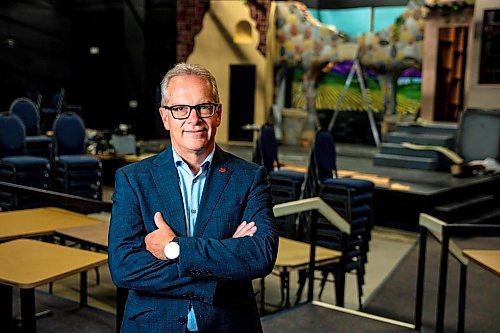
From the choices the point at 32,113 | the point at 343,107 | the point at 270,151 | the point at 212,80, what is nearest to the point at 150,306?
the point at 212,80

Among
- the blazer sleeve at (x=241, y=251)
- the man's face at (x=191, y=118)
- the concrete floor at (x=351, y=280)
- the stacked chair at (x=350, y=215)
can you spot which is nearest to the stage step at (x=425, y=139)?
the concrete floor at (x=351, y=280)

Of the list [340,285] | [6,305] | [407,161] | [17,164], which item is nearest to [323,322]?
[340,285]

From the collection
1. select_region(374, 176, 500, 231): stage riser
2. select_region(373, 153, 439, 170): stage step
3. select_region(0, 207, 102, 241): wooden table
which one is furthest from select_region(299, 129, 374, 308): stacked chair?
select_region(373, 153, 439, 170): stage step

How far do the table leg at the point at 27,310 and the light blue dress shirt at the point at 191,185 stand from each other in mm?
1041

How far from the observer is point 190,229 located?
193 centimetres

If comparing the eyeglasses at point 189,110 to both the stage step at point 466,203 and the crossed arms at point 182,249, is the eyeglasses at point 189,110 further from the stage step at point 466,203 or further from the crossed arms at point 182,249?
the stage step at point 466,203

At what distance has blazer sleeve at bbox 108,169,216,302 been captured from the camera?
6.09 feet

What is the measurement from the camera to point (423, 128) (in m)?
10.9

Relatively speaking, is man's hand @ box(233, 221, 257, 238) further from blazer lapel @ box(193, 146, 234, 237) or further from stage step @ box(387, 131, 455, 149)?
stage step @ box(387, 131, 455, 149)

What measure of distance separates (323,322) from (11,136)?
535cm

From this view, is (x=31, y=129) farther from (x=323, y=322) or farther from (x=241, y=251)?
(x=241, y=251)

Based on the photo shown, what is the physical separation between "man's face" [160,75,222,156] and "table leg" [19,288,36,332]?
116 cm

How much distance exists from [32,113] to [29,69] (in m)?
6.41

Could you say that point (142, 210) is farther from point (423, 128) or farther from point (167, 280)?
point (423, 128)
